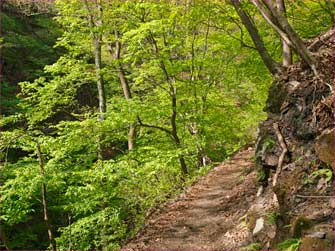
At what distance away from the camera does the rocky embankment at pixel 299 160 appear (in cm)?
440

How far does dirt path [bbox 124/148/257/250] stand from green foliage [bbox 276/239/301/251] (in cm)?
Result: 119

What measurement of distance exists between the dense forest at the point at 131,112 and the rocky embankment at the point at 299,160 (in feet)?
3.91

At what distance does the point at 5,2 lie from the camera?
69.7 feet

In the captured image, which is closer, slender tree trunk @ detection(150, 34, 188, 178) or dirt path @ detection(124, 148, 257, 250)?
dirt path @ detection(124, 148, 257, 250)

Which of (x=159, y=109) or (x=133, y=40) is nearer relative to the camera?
(x=133, y=40)

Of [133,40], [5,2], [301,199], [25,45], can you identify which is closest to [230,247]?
[301,199]

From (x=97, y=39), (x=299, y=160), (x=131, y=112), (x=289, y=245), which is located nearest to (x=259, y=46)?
(x=299, y=160)

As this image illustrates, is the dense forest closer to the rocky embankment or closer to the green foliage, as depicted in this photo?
the rocky embankment

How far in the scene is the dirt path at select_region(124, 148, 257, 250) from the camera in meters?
6.52

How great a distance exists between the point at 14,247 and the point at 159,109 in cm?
719

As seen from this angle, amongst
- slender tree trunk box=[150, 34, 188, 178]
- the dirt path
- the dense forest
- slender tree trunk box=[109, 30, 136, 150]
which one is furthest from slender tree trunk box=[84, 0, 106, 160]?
the dirt path

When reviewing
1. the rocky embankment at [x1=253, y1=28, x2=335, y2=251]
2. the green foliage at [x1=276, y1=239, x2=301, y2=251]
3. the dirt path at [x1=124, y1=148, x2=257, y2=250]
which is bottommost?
the dirt path at [x1=124, y1=148, x2=257, y2=250]

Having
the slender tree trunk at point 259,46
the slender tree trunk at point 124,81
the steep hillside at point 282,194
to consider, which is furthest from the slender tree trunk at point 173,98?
the slender tree trunk at point 259,46

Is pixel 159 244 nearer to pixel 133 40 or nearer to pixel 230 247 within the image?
pixel 230 247
